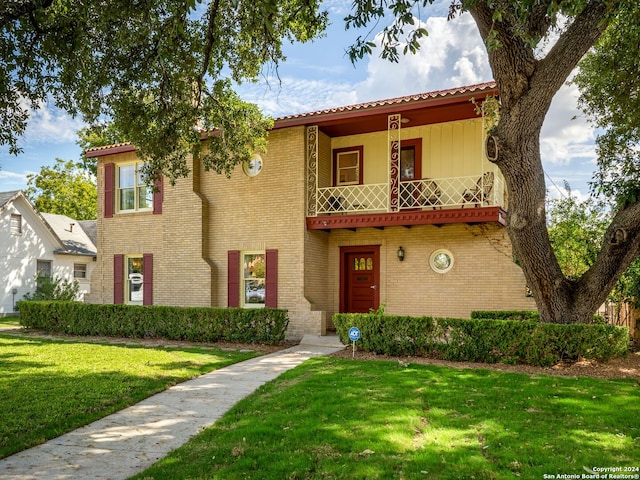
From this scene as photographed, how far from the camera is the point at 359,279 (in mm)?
14641

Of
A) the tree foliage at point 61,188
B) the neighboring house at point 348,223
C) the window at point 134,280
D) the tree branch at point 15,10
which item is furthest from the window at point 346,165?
the tree foliage at point 61,188

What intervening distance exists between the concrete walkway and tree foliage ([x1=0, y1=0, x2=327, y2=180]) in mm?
4627

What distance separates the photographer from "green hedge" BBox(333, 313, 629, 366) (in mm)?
8680

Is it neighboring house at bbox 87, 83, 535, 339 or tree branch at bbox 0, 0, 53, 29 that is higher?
tree branch at bbox 0, 0, 53, 29

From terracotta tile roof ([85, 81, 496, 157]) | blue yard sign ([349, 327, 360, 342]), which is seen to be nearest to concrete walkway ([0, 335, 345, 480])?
blue yard sign ([349, 327, 360, 342])

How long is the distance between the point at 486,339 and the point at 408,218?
14.2 feet

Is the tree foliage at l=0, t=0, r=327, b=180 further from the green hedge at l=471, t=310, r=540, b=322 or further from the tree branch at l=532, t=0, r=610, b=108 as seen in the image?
the green hedge at l=471, t=310, r=540, b=322

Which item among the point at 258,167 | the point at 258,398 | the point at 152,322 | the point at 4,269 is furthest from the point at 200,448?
the point at 4,269

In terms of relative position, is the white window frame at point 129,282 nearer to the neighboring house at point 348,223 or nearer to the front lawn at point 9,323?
the neighboring house at point 348,223

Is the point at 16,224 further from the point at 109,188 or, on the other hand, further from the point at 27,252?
the point at 109,188

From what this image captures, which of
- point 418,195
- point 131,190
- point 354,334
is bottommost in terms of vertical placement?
point 354,334

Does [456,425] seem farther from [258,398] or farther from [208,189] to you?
[208,189]

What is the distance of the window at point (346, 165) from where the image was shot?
49.0ft

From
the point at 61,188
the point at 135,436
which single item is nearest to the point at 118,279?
the point at 135,436
